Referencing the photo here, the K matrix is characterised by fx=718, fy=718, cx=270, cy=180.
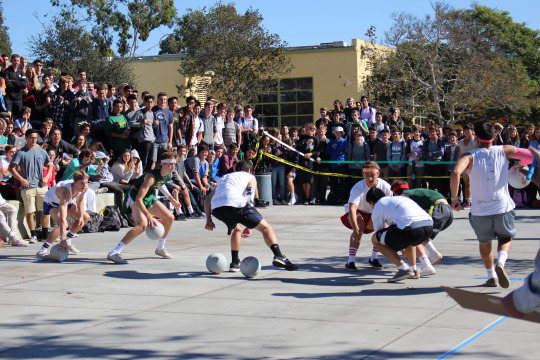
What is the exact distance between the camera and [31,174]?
1350 centimetres

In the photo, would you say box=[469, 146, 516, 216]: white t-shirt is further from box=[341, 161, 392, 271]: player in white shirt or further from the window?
the window

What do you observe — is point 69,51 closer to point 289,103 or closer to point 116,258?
point 289,103

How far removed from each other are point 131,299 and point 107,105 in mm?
10164

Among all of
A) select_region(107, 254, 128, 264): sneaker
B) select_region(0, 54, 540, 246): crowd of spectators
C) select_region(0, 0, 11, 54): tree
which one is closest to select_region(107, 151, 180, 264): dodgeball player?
select_region(107, 254, 128, 264): sneaker

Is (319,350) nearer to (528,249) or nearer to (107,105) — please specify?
(528,249)

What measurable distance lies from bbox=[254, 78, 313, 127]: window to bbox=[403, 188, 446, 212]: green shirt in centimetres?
3420

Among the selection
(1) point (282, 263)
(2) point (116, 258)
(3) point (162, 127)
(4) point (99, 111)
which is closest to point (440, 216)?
(1) point (282, 263)

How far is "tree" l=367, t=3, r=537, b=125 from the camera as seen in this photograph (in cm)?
3522

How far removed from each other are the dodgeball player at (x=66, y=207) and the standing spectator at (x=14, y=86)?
6.37m

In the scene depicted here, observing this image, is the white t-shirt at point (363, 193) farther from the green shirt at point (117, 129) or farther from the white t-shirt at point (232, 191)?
the green shirt at point (117, 129)

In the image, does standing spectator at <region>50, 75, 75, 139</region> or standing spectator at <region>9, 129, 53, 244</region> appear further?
standing spectator at <region>50, 75, 75, 139</region>

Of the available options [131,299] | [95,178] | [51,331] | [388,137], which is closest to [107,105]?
[95,178]

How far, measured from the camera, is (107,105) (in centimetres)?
1731

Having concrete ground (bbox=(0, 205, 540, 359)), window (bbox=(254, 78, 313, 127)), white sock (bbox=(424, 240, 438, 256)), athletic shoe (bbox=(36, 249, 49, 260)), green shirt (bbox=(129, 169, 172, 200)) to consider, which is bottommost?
concrete ground (bbox=(0, 205, 540, 359))
